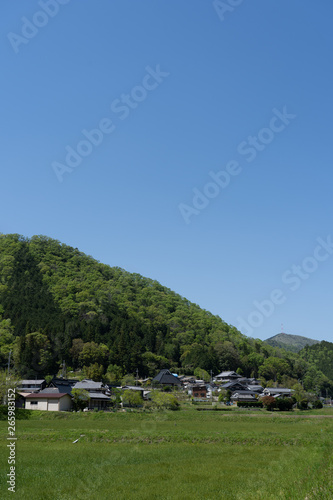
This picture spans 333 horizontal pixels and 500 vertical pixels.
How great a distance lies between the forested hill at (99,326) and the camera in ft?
314

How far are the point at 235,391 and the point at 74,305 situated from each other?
53.5m

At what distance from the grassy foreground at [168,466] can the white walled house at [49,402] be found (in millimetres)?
30414

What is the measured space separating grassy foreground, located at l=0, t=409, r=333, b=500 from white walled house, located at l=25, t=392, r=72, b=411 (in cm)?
3041

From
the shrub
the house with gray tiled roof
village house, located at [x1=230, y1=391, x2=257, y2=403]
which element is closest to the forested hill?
the house with gray tiled roof

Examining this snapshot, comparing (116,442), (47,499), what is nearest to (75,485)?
(47,499)

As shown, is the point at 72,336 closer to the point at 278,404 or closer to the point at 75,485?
the point at 278,404

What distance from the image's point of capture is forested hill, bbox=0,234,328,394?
314 ft

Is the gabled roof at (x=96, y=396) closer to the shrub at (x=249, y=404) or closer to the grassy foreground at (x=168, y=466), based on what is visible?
the shrub at (x=249, y=404)

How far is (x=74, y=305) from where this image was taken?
118500 mm

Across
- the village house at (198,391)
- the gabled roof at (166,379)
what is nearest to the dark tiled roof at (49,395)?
the gabled roof at (166,379)

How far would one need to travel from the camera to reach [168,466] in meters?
19.2

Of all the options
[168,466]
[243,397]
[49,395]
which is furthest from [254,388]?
[168,466]

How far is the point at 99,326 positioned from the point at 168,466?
3668 inches

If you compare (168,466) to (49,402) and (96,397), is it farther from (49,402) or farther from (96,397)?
(96,397)
